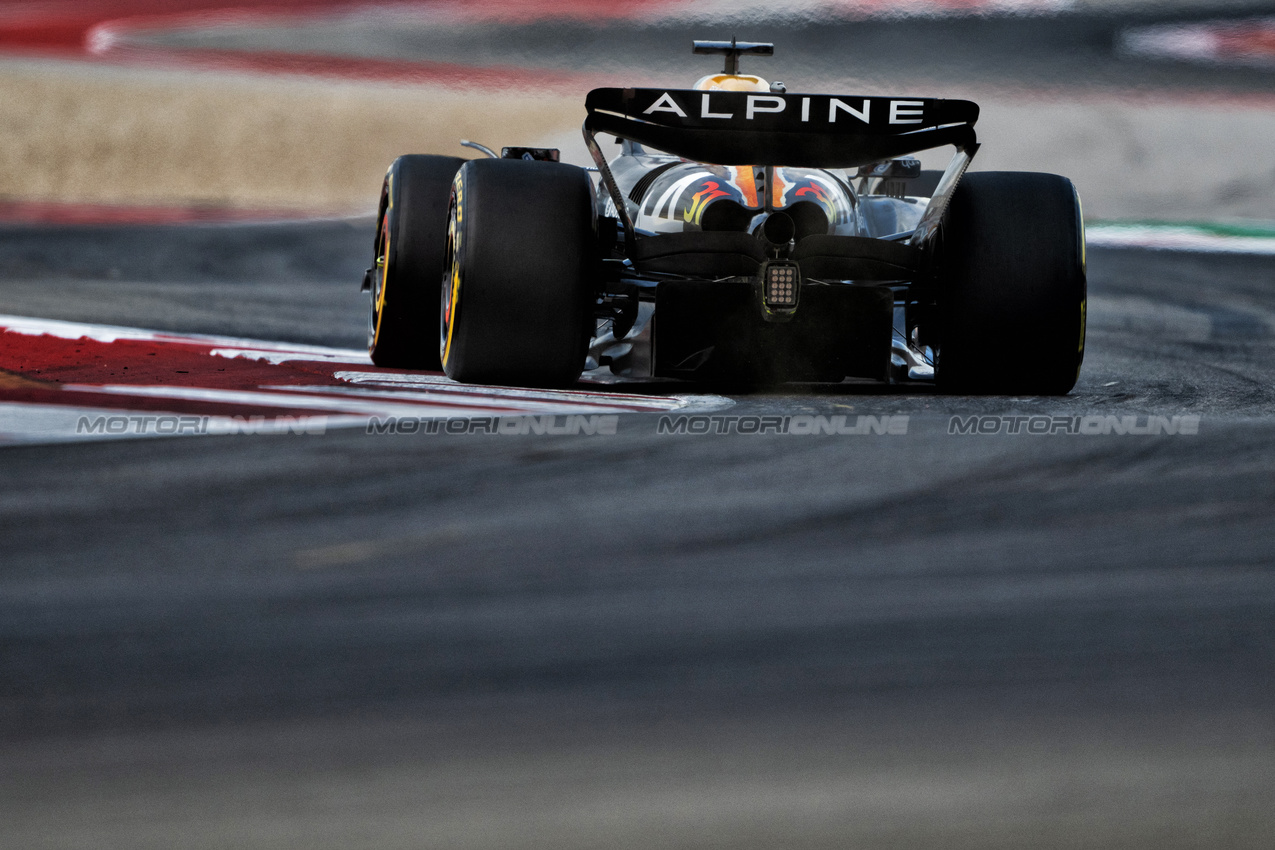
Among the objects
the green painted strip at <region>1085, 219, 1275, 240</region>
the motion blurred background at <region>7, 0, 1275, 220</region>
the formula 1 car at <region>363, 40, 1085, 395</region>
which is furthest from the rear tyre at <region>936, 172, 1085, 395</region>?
the green painted strip at <region>1085, 219, 1275, 240</region>

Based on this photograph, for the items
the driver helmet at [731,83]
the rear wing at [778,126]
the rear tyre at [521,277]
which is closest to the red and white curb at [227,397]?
the rear tyre at [521,277]

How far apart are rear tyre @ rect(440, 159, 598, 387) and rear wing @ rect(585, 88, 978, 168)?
10.8 inches

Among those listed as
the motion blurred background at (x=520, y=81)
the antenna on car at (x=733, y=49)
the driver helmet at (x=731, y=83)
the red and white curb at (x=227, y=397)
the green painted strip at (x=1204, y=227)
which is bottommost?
the red and white curb at (x=227, y=397)

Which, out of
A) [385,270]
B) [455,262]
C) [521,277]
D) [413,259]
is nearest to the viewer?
[521,277]

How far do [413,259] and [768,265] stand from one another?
1.51 meters

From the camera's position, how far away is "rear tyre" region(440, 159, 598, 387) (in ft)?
15.1

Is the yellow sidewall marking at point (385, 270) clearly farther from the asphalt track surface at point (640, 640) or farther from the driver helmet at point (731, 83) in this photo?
the asphalt track surface at point (640, 640)

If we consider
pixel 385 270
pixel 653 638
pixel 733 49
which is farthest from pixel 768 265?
pixel 653 638

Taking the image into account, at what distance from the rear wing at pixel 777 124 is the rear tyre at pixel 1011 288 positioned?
0.25m

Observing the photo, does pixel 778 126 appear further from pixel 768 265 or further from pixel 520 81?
pixel 520 81

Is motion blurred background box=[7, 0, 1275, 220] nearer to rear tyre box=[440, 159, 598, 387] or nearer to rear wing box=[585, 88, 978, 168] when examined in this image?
rear wing box=[585, 88, 978, 168]

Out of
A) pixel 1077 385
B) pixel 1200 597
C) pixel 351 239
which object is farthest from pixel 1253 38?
pixel 1200 597

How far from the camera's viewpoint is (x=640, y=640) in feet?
7.94

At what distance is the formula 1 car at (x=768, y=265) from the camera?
4.62 meters
